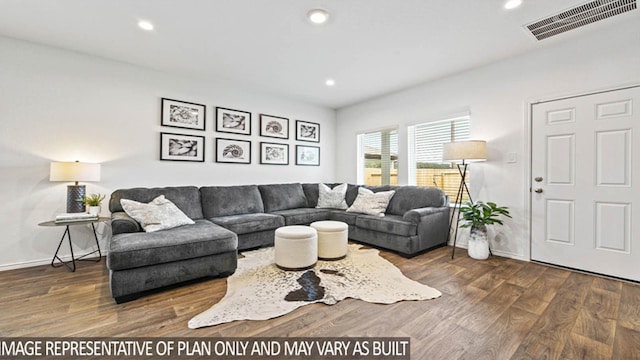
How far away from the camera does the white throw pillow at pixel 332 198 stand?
453 centimetres

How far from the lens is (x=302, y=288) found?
92.0 inches

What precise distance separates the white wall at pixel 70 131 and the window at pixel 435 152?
326 cm

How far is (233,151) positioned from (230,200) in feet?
2.90

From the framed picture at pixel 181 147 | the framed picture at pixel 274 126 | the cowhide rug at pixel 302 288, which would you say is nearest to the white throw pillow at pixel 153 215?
Answer: the cowhide rug at pixel 302 288

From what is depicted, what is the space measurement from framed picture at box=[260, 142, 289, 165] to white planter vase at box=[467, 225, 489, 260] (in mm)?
3207

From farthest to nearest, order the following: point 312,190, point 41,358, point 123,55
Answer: point 312,190, point 123,55, point 41,358

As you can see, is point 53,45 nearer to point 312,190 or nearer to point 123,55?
point 123,55

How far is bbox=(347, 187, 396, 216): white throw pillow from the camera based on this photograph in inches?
152

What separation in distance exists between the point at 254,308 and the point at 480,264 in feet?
8.45

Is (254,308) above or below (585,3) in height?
below

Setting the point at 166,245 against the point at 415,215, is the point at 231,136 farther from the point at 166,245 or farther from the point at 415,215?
the point at 415,215

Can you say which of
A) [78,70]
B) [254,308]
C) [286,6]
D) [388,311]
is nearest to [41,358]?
[254,308]

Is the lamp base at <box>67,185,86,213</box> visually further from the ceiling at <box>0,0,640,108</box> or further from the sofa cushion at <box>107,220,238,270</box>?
the ceiling at <box>0,0,640,108</box>

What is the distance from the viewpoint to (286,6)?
→ 2.27 metres
